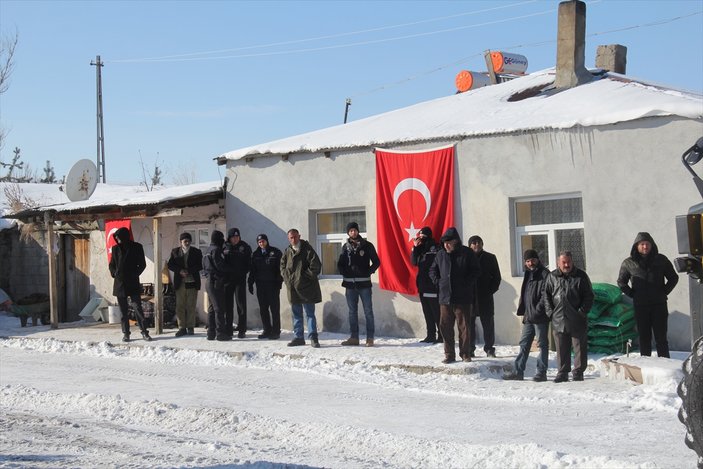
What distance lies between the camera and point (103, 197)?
23.8m

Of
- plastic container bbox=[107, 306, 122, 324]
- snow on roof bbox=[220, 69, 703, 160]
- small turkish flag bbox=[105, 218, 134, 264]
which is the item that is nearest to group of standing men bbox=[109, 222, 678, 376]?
snow on roof bbox=[220, 69, 703, 160]

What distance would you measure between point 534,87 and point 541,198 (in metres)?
3.41

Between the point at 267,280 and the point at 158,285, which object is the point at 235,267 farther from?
the point at 158,285

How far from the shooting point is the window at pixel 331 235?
1639 centimetres

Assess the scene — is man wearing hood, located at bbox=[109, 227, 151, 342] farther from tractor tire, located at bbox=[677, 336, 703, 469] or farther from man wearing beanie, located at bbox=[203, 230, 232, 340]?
tractor tire, located at bbox=[677, 336, 703, 469]

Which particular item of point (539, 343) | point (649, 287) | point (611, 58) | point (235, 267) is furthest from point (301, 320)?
point (611, 58)

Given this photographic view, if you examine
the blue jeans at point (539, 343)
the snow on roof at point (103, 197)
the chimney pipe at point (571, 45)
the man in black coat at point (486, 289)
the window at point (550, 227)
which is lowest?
the blue jeans at point (539, 343)

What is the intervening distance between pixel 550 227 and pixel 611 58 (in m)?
5.10

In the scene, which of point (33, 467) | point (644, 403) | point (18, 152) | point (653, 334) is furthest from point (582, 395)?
point (18, 152)

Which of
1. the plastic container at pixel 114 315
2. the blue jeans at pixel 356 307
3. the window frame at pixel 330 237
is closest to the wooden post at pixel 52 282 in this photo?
the plastic container at pixel 114 315

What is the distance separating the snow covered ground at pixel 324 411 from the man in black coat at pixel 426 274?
0.54m

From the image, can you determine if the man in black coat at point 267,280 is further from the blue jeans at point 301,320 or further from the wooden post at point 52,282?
the wooden post at point 52,282

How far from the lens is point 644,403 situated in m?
9.27

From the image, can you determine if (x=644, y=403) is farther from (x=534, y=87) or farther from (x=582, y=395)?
(x=534, y=87)
